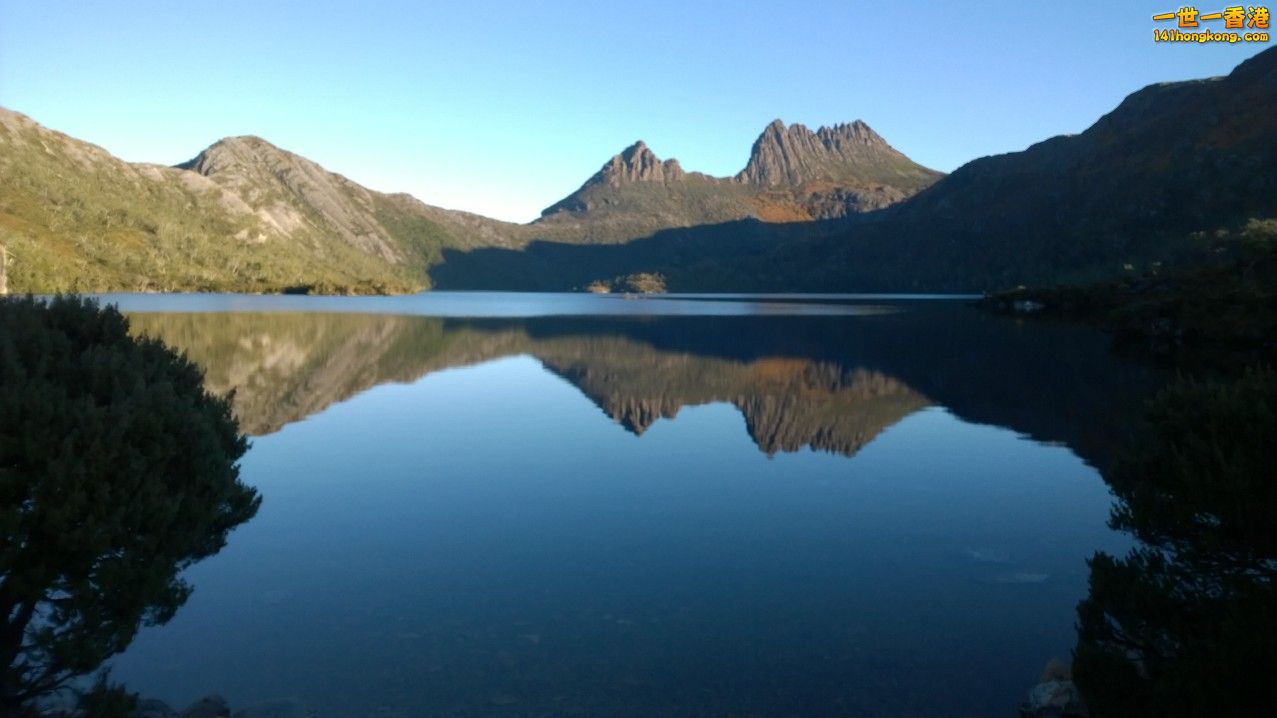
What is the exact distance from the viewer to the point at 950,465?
29.4 metres

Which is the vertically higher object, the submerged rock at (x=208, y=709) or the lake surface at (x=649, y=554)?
the submerged rock at (x=208, y=709)

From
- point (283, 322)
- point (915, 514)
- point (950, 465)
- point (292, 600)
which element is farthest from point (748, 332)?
point (292, 600)

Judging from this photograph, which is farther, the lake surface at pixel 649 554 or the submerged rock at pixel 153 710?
the lake surface at pixel 649 554

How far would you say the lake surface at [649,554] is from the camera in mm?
12422

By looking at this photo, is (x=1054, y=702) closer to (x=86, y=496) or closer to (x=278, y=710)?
(x=278, y=710)

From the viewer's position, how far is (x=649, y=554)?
1873 cm

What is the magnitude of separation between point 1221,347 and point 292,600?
3023 inches

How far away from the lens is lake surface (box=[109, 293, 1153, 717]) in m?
12.4

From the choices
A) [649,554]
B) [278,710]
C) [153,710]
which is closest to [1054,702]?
[649,554]

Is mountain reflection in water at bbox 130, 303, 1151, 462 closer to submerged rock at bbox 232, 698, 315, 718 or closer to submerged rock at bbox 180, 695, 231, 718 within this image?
submerged rock at bbox 180, 695, 231, 718

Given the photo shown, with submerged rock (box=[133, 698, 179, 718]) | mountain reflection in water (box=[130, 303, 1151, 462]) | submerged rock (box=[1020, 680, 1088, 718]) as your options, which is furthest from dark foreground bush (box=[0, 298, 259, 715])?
submerged rock (box=[1020, 680, 1088, 718])

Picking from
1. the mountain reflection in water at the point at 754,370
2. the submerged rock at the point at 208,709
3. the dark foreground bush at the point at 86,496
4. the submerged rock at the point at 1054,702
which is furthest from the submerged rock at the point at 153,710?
the submerged rock at the point at 1054,702

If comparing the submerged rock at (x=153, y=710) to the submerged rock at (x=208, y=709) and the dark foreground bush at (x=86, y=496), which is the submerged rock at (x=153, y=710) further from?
the dark foreground bush at (x=86, y=496)

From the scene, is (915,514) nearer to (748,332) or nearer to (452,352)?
(452,352)
